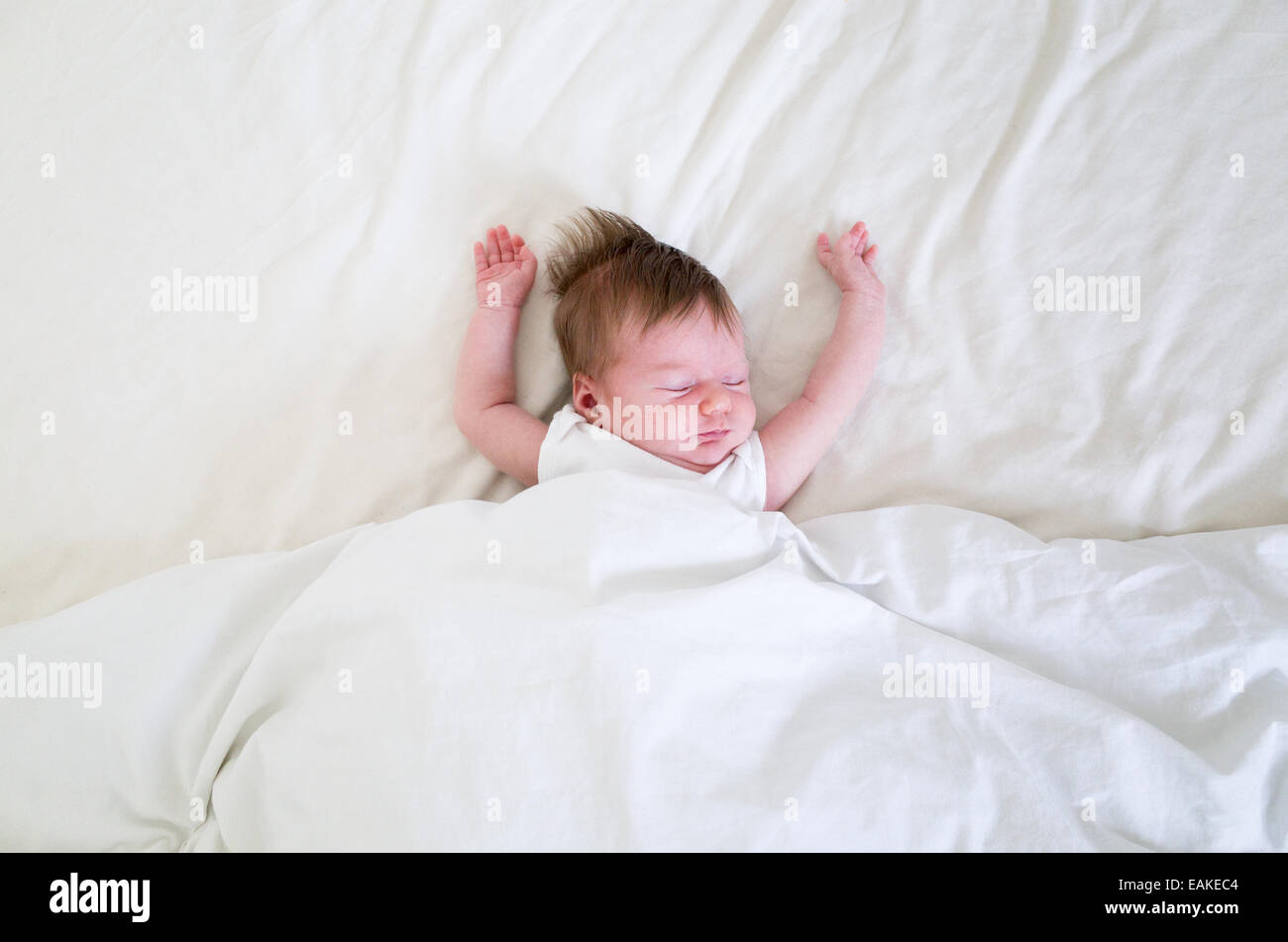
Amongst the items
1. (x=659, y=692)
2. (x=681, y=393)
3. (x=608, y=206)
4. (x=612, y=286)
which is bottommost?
(x=659, y=692)

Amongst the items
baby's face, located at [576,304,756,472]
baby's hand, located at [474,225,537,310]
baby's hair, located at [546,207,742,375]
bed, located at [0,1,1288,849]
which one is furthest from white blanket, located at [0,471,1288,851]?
baby's hand, located at [474,225,537,310]

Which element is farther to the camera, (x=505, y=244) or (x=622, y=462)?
(x=505, y=244)

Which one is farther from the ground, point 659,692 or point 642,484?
point 642,484

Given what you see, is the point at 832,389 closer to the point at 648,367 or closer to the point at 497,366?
the point at 648,367

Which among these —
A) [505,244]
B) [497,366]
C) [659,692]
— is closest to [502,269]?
[505,244]

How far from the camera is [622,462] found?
1.34 meters

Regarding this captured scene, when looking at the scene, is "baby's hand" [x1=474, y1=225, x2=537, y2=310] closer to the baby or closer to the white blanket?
the baby

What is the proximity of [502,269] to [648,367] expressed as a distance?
313 millimetres

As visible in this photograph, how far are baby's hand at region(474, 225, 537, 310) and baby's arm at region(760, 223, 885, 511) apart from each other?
0.45 m

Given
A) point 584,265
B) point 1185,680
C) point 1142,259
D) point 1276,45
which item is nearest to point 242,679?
point 584,265

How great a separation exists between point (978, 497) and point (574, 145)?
86 cm

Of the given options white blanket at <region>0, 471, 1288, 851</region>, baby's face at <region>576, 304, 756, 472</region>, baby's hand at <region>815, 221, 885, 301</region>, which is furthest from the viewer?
baby's hand at <region>815, 221, 885, 301</region>

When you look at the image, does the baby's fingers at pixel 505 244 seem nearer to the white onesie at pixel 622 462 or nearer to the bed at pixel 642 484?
the bed at pixel 642 484

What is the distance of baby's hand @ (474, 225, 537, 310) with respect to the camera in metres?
1.45
